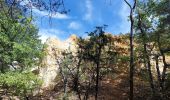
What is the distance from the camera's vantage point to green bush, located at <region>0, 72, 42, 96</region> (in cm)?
3061

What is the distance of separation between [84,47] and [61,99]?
8.49m

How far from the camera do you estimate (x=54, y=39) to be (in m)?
58.6

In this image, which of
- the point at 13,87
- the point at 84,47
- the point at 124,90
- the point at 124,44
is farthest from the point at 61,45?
the point at 13,87

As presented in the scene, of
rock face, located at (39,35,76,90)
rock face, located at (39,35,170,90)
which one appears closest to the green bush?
rock face, located at (39,35,76,90)

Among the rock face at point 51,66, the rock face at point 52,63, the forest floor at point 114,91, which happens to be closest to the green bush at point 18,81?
the forest floor at point 114,91

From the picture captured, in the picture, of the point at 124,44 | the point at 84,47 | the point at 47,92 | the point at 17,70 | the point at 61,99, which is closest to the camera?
the point at 17,70

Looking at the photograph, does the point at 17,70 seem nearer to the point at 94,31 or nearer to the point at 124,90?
the point at 94,31

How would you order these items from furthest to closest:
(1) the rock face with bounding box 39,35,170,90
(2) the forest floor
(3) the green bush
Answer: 1. (1) the rock face with bounding box 39,35,170,90
2. (2) the forest floor
3. (3) the green bush

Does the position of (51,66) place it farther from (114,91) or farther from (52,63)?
(114,91)

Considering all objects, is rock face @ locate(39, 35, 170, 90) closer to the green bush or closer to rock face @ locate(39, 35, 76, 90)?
rock face @ locate(39, 35, 76, 90)

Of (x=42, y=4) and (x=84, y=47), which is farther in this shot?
(x=84, y=47)

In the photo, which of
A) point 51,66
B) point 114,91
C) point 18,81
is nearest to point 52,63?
point 51,66

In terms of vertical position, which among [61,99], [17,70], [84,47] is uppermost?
[84,47]

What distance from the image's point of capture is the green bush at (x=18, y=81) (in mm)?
30609
